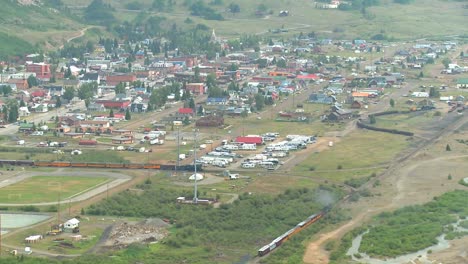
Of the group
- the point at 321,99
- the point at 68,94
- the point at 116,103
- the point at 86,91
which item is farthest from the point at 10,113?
the point at 321,99

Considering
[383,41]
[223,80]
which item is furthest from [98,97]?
[383,41]

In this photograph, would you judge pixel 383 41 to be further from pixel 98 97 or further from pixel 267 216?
pixel 267 216

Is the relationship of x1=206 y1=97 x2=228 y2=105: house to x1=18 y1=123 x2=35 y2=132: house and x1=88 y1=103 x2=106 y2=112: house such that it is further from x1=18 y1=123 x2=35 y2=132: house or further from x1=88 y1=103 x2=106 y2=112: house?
x1=18 y1=123 x2=35 y2=132: house

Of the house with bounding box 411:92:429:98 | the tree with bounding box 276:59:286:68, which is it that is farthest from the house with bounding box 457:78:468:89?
the tree with bounding box 276:59:286:68

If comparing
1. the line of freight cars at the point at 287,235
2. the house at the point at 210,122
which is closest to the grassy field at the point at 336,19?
the house at the point at 210,122

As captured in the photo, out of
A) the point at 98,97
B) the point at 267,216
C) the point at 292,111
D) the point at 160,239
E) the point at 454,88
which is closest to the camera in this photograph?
the point at 160,239
